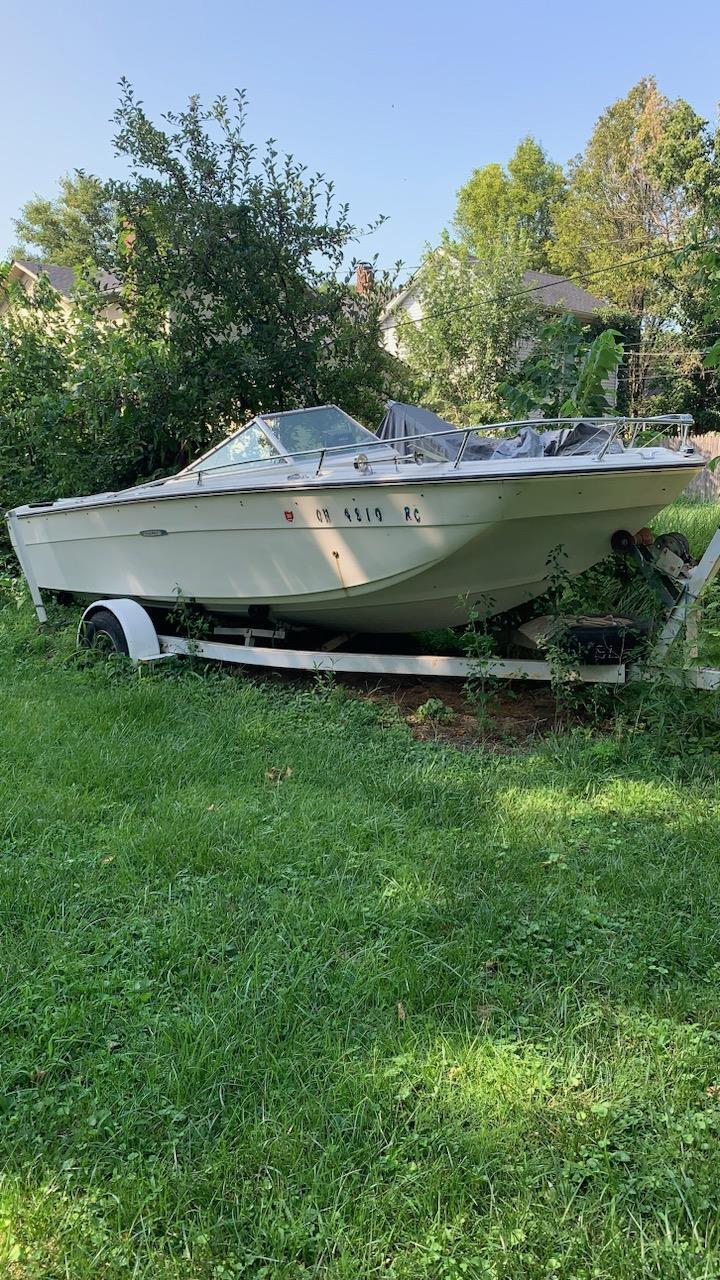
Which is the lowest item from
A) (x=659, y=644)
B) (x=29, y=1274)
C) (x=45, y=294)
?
(x=29, y=1274)

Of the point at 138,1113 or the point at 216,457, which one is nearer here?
the point at 138,1113

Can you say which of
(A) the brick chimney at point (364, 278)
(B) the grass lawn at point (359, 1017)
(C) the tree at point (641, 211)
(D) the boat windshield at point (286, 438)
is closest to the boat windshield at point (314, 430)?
(D) the boat windshield at point (286, 438)

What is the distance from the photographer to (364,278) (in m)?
8.45

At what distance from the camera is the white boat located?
152 inches

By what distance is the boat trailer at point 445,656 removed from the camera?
156 inches

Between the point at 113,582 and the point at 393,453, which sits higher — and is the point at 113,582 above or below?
below

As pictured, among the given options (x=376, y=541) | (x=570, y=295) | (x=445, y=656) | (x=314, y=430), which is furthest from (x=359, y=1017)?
(x=570, y=295)

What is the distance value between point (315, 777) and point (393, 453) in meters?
2.58

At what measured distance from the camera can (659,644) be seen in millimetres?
4070

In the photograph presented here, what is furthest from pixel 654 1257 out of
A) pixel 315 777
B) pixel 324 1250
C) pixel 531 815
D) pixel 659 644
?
pixel 659 644

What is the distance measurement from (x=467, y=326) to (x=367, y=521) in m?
16.8

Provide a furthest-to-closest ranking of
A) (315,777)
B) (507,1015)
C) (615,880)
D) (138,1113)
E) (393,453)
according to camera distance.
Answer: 1. (393,453)
2. (315,777)
3. (615,880)
4. (507,1015)
5. (138,1113)

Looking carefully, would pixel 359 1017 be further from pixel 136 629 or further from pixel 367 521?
pixel 136 629

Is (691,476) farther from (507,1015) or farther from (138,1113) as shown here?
(138,1113)
